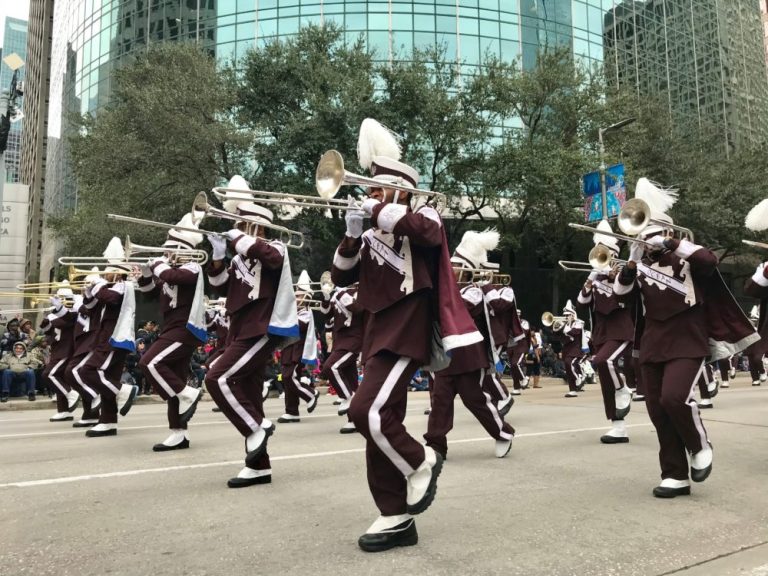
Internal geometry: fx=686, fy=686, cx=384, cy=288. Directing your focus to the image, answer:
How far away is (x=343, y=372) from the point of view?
32.3ft

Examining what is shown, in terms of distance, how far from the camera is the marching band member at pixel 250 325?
17.7 feet

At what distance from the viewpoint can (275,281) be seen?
588 centimetres

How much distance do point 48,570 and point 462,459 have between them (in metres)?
4.04

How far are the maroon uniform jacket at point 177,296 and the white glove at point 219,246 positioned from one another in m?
1.38

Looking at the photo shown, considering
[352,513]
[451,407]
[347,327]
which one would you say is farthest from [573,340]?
[352,513]

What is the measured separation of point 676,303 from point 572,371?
10.5 meters

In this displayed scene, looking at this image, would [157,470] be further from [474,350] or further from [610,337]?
[610,337]

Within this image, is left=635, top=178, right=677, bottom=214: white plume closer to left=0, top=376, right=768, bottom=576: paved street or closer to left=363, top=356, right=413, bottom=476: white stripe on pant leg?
left=0, top=376, right=768, bottom=576: paved street

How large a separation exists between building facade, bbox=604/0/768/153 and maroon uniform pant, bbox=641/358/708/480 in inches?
1578

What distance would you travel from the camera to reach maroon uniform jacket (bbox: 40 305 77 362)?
1027 cm

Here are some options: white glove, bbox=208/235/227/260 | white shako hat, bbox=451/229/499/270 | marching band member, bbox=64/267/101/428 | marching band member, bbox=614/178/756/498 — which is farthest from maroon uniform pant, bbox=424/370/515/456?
marching band member, bbox=64/267/101/428

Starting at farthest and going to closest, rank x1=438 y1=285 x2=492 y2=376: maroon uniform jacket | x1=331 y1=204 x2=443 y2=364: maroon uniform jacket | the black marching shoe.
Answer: x1=438 y1=285 x2=492 y2=376: maroon uniform jacket → x1=331 y1=204 x2=443 y2=364: maroon uniform jacket → the black marching shoe

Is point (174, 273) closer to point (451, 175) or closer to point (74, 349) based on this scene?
point (74, 349)

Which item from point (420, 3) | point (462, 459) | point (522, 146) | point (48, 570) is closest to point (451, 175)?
point (522, 146)
